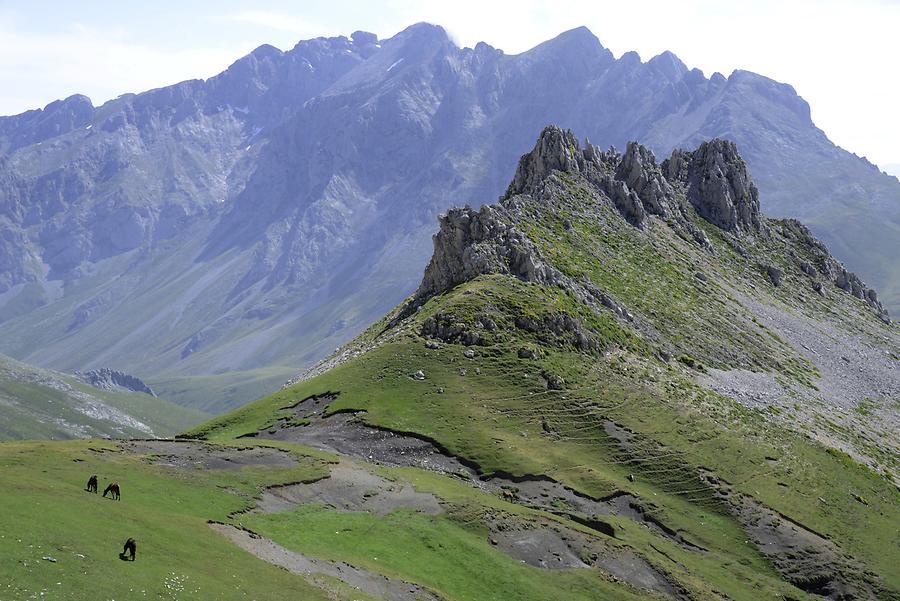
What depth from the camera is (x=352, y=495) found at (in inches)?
3216

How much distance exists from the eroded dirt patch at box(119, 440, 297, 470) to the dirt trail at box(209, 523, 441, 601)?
690 inches

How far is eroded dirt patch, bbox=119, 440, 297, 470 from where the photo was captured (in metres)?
82.7

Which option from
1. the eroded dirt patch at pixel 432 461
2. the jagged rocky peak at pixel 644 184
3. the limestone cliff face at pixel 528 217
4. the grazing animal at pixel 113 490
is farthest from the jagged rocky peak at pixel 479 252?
the grazing animal at pixel 113 490

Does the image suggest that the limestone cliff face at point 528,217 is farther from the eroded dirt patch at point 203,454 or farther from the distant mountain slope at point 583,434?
the eroded dirt patch at point 203,454

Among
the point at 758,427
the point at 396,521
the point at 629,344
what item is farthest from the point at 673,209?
the point at 396,521

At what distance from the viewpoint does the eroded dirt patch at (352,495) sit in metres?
77.9

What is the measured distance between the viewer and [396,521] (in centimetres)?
7706

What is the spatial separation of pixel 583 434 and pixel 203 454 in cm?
4492

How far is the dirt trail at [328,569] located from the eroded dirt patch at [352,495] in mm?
9036

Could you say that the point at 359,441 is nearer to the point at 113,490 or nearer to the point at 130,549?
the point at 113,490

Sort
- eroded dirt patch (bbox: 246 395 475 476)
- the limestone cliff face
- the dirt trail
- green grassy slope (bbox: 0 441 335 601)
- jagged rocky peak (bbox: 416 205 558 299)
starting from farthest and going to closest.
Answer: the limestone cliff face < jagged rocky peak (bbox: 416 205 558 299) < eroded dirt patch (bbox: 246 395 475 476) < the dirt trail < green grassy slope (bbox: 0 441 335 601)

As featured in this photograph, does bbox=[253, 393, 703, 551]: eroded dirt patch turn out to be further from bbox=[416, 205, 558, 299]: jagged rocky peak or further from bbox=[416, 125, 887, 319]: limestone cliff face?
bbox=[416, 125, 887, 319]: limestone cliff face

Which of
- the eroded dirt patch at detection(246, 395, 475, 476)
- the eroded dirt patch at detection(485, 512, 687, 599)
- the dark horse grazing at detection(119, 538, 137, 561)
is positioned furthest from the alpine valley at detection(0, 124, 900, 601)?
the dark horse grazing at detection(119, 538, 137, 561)

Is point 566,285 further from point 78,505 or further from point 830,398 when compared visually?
point 78,505
